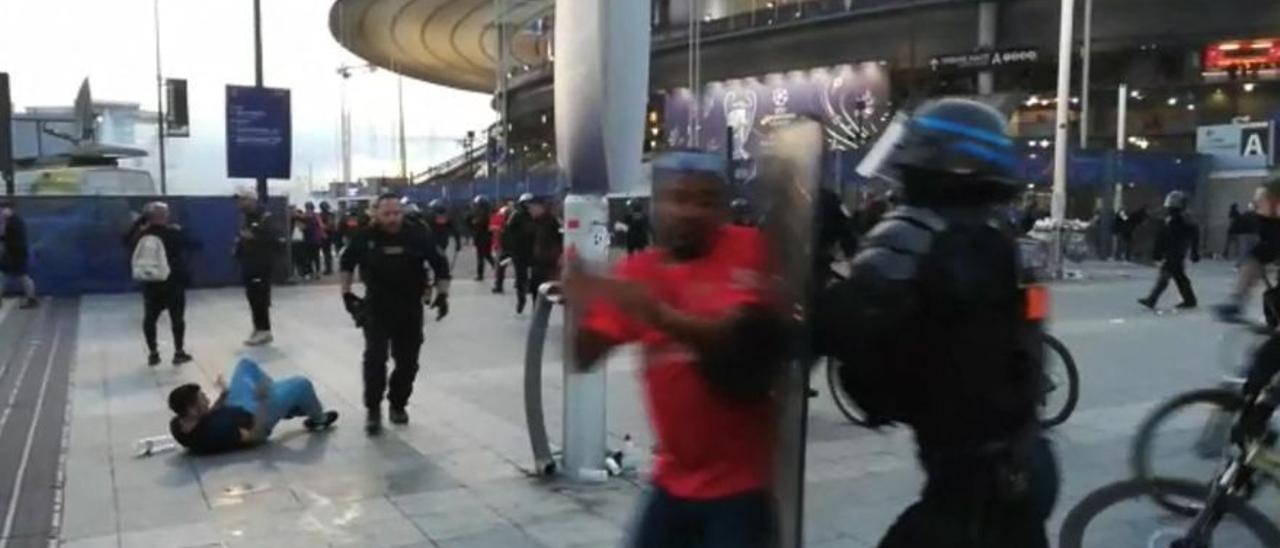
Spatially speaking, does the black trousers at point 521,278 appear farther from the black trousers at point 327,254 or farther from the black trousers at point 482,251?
the black trousers at point 327,254

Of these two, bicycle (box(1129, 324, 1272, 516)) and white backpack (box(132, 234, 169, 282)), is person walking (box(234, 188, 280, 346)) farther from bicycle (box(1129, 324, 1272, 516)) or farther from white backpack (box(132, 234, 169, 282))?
bicycle (box(1129, 324, 1272, 516))

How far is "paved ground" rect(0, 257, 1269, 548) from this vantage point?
5.58 metres

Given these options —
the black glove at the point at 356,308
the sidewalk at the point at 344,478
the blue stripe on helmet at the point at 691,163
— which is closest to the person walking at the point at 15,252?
the sidewalk at the point at 344,478

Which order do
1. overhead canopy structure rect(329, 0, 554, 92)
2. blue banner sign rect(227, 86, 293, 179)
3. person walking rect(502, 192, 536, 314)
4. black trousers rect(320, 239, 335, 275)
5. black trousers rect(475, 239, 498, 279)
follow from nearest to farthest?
person walking rect(502, 192, 536, 314) < blue banner sign rect(227, 86, 293, 179) < black trousers rect(475, 239, 498, 279) < black trousers rect(320, 239, 335, 275) < overhead canopy structure rect(329, 0, 554, 92)

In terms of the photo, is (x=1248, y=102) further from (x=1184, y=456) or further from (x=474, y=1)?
(x=474, y=1)

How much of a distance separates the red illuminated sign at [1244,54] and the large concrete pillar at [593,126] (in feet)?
123

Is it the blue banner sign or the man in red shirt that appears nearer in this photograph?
the man in red shirt

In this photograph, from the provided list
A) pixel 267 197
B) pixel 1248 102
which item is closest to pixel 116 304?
pixel 267 197

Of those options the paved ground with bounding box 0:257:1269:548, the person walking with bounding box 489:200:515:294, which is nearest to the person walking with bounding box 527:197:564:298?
the paved ground with bounding box 0:257:1269:548

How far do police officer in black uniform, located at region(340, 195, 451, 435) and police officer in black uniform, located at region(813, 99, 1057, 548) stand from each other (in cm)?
623

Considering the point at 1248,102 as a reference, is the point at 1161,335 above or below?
below

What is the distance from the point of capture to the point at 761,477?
8.91 ft

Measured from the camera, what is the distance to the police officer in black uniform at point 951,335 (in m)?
1.98

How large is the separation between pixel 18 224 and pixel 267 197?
5.19 meters
